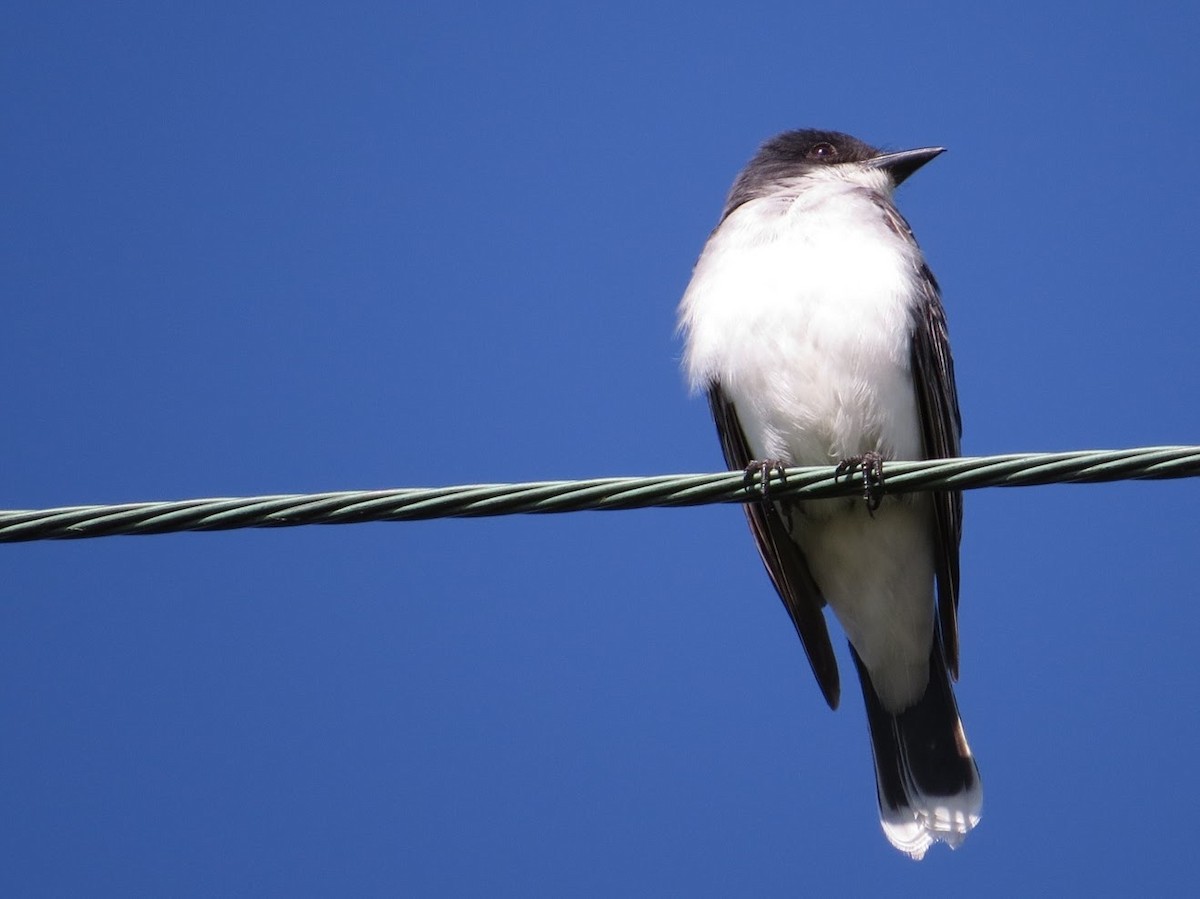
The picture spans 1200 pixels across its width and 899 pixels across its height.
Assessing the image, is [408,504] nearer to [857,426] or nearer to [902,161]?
[857,426]

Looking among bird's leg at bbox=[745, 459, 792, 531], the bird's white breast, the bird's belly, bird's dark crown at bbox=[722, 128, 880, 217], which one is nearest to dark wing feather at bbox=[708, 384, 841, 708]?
the bird's white breast

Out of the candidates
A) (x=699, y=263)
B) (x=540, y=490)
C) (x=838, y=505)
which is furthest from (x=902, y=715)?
Answer: (x=540, y=490)

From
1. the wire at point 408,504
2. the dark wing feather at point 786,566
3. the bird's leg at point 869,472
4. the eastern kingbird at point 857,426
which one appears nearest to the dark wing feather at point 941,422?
the eastern kingbird at point 857,426

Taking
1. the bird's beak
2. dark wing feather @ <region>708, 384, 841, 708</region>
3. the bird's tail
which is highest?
the bird's beak

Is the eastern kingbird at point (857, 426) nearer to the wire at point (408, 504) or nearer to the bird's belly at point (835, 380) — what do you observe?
the bird's belly at point (835, 380)

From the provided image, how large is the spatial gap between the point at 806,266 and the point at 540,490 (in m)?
2.78

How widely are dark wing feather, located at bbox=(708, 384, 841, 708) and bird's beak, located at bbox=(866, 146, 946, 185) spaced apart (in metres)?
2.31

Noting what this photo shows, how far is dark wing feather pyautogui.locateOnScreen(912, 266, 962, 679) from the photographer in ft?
21.5

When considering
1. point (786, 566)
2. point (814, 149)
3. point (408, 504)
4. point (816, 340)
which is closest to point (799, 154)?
point (814, 149)

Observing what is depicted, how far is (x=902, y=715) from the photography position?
7125mm

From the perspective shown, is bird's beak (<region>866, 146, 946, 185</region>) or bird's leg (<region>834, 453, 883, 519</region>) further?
bird's beak (<region>866, 146, 946, 185</region>)

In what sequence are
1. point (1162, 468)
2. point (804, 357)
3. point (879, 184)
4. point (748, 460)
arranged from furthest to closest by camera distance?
point (879, 184) < point (748, 460) < point (804, 357) < point (1162, 468)

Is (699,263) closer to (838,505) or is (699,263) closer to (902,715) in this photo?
(838,505)

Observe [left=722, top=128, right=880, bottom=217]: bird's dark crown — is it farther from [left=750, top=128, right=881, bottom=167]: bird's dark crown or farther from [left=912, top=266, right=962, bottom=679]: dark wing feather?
[left=912, top=266, right=962, bottom=679]: dark wing feather
